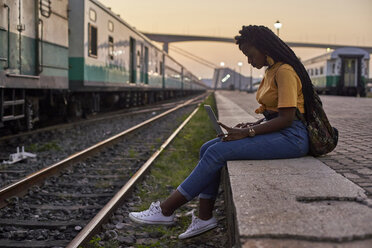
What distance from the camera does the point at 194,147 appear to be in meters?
8.75

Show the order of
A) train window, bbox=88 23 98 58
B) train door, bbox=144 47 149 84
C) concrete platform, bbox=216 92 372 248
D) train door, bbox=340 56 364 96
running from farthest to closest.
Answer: train door, bbox=340 56 364 96, train door, bbox=144 47 149 84, train window, bbox=88 23 98 58, concrete platform, bbox=216 92 372 248

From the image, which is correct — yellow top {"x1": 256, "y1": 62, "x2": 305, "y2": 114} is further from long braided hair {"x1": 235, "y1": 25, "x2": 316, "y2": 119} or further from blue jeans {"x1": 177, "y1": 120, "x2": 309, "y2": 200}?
blue jeans {"x1": 177, "y1": 120, "x2": 309, "y2": 200}

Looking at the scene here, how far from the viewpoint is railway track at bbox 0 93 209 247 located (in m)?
3.80

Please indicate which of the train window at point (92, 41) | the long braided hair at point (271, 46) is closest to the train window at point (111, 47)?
the train window at point (92, 41)

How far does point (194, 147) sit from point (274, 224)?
6587 millimetres

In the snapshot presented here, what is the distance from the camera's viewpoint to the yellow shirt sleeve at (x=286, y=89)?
11.3ft

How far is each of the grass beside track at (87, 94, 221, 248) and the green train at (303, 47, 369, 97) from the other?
85.8ft

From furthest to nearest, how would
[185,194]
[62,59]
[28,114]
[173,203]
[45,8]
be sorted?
1. [62,59]
2. [28,114]
3. [45,8]
4. [173,203]
5. [185,194]

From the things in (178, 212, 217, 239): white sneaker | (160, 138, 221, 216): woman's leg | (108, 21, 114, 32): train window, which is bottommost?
(178, 212, 217, 239): white sneaker

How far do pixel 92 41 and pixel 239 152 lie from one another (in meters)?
9.94

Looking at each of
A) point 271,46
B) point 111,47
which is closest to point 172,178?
point 271,46

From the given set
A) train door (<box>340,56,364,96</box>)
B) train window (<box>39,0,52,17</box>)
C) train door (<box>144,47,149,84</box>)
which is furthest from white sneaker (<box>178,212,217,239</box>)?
train door (<box>340,56,364,96</box>)

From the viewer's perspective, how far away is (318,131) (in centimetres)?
379

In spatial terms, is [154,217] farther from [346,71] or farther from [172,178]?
[346,71]
